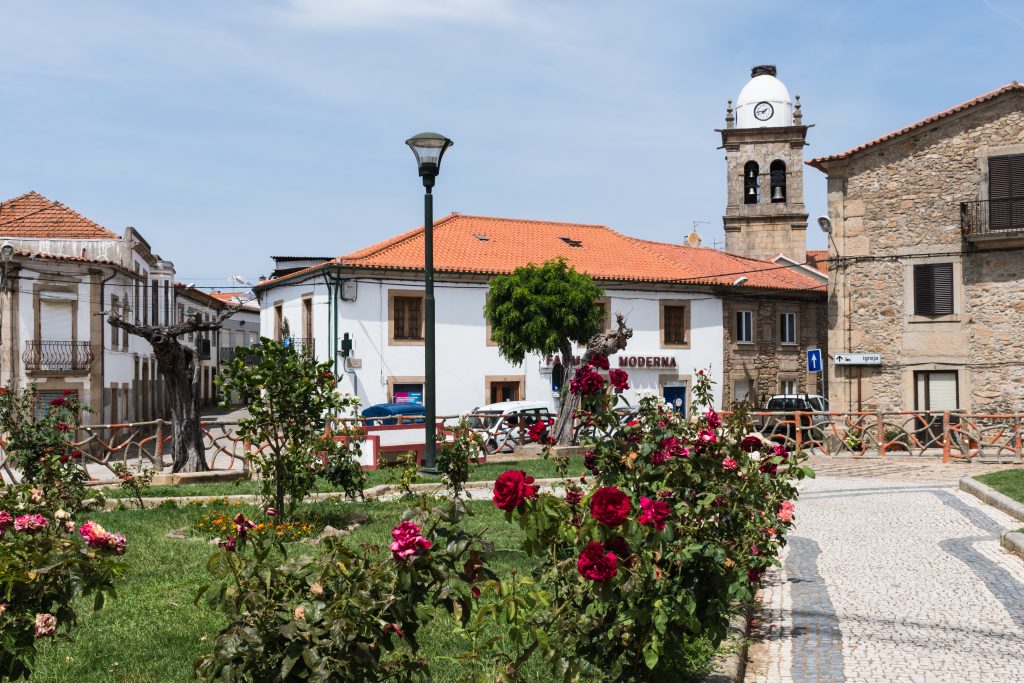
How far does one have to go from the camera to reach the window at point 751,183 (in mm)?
46000

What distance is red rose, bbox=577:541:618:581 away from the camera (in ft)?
12.4

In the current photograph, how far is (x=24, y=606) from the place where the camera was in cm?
329

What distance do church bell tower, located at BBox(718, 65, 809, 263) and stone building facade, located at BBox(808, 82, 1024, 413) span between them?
20878 mm

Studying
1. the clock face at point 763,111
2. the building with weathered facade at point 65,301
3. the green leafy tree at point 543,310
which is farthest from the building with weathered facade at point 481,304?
the clock face at point 763,111

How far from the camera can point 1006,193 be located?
75.5ft

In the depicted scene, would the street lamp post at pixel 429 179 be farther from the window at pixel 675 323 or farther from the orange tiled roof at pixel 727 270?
the orange tiled roof at pixel 727 270

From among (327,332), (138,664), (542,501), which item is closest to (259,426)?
(138,664)

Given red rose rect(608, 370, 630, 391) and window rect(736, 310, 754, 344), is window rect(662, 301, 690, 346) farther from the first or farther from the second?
red rose rect(608, 370, 630, 391)

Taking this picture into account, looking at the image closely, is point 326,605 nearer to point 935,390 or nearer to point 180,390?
point 180,390

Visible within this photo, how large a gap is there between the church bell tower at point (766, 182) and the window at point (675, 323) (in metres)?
13.7

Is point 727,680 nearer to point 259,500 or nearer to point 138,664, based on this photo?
point 138,664

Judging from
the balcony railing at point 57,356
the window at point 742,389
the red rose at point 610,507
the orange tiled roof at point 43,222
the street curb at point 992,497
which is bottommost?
the street curb at point 992,497

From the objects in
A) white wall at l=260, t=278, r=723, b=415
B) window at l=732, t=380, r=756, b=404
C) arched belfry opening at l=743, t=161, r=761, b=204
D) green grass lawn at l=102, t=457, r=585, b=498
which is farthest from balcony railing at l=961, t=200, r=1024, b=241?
arched belfry opening at l=743, t=161, r=761, b=204

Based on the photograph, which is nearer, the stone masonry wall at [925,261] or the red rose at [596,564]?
the red rose at [596,564]
